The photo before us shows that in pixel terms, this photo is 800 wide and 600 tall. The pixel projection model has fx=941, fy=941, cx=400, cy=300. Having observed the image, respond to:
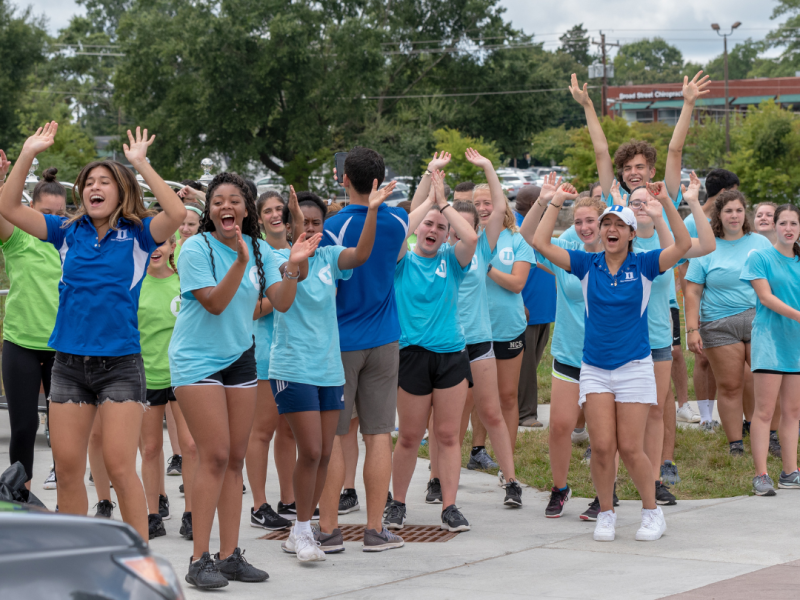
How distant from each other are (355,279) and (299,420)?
0.92 metres

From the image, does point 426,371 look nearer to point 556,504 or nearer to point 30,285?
point 556,504

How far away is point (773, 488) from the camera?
267 inches

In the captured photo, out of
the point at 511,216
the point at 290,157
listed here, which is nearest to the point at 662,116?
the point at 290,157

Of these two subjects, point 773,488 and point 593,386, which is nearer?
point 593,386

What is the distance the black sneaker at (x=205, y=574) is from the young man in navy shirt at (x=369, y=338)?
0.98m

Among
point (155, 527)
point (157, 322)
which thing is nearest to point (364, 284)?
point (157, 322)

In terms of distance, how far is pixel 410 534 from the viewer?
240 inches

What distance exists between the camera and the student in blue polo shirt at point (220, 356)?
4.65m

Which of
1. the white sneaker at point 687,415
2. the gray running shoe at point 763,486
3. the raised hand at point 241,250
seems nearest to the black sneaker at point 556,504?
the gray running shoe at point 763,486

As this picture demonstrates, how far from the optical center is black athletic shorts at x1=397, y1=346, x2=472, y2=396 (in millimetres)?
6027

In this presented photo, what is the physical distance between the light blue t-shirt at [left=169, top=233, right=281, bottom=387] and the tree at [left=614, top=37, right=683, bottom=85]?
153 meters

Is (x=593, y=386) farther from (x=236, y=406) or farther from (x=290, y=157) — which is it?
(x=290, y=157)

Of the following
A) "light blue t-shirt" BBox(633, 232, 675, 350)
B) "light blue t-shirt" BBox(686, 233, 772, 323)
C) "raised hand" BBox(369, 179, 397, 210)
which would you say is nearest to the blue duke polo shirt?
"raised hand" BBox(369, 179, 397, 210)

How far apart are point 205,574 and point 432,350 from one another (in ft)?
6.80
